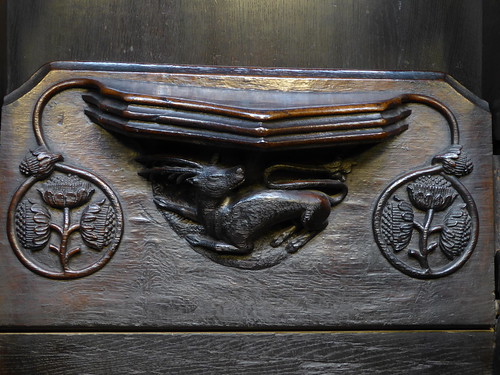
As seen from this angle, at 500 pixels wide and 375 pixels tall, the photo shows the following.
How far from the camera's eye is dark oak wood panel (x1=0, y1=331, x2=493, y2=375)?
3.25 ft

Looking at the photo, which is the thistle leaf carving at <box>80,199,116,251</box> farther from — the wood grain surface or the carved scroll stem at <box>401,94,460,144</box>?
the carved scroll stem at <box>401,94,460,144</box>

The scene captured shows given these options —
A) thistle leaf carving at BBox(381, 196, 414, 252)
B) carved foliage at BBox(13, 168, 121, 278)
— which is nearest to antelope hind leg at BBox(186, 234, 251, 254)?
carved foliage at BBox(13, 168, 121, 278)

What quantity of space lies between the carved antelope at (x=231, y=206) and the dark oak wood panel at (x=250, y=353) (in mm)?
142

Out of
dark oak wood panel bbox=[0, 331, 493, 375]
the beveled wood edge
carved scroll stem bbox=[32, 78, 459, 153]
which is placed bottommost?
dark oak wood panel bbox=[0, 331, 493, 375]

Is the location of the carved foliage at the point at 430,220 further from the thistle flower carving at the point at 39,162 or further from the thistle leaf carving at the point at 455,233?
the thistle flower carving at the point at 39,162

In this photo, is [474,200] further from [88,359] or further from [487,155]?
[88,359]

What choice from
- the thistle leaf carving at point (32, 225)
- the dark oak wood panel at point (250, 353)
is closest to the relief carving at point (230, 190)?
Result: the thistle leaf carving at point (32, 225)

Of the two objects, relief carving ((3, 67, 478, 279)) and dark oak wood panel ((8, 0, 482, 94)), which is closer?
relief carving ((3, 67, 478, 279))

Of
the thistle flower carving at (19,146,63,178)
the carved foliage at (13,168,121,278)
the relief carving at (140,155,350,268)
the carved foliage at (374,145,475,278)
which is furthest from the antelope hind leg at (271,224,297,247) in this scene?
the thistle flower carving at (19,146,63,178)

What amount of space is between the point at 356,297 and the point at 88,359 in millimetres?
398

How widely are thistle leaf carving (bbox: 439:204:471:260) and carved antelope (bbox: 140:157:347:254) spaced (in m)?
0.19

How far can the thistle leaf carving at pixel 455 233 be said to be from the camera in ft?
3.44

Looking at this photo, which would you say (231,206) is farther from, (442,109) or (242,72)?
(442,109)

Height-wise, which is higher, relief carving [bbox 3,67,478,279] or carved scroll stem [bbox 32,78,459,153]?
carved scroll stem [bbox 32,78,459,153]
